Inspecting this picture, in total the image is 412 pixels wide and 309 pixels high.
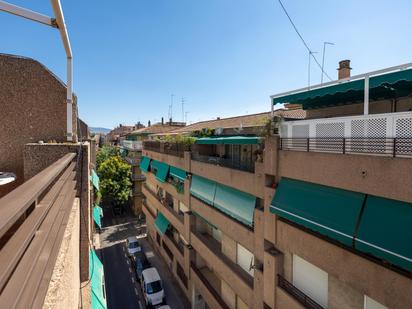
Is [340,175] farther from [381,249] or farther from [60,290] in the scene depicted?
[60,290]

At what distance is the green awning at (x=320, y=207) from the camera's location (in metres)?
6.48

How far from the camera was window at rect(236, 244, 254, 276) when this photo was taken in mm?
11445

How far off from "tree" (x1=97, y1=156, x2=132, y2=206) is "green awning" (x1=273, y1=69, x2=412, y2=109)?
26753 millimetres

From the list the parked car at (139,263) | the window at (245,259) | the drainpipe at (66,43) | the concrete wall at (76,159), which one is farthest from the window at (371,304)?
the parked car at (139,263)

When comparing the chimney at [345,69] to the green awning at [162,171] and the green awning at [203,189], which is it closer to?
the green awning at [203,189]

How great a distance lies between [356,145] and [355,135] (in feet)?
1.93

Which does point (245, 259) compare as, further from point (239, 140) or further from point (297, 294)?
point (239, 140)

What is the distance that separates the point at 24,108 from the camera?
283 inches

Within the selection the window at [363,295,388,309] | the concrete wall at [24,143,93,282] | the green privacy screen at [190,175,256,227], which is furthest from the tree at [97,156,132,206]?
the window at [363,295,388,309]

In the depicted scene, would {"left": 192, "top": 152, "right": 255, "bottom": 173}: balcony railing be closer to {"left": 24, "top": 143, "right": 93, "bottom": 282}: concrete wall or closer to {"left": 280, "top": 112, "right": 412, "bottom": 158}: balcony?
{"left": 280, "top": 112, "right": 412, "bottom": 158}: balcony

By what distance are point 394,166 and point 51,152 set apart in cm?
866

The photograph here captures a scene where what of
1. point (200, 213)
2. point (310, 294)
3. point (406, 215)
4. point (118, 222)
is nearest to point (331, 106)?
point (406, 215)

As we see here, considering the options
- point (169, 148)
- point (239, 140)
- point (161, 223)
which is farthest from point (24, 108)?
point (161, 223)

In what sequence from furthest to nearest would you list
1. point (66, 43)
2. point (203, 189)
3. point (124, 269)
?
1. point (124, 269)
2. point (203, 189)
3. point (66, 43)
